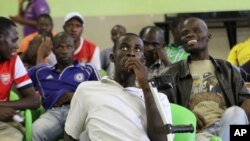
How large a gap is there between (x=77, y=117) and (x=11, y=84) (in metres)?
0.69

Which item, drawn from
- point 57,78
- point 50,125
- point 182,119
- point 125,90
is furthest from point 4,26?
point 182,119

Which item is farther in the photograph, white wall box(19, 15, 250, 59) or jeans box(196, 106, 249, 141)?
white wall box(19, 15, 250, 59)

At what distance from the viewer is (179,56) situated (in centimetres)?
407

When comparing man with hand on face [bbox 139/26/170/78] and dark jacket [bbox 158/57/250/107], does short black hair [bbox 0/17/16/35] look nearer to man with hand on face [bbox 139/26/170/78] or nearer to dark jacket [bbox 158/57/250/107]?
dark jacket [bbox 158/57/250/107]

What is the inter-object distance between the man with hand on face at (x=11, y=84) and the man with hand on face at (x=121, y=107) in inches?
21.6

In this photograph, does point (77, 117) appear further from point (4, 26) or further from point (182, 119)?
point (4, 26)

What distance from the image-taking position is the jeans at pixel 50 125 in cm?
297

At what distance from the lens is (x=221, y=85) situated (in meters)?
2.79

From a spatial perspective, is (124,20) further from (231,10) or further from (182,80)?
(182,80)

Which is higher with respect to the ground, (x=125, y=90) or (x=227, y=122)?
(x=125, y=90)

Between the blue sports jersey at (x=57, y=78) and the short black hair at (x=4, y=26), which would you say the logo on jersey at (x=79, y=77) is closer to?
the blue sports jersey at (x=57, y=78)

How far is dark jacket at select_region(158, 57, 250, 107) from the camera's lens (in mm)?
2766

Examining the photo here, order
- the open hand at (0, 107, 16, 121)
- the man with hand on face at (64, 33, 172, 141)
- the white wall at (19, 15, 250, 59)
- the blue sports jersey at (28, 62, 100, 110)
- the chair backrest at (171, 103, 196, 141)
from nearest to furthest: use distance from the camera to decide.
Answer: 1. the man with hand on face at (64, 33, 172, 141)
2. the chair backrest at (171, 103, 196, 141)
3. the open hand at (0, 107, 16, 121)
4. the blue sports jersey at (28, 62, 100, 110)
5. the white wall at (19, 15, 250, 59)

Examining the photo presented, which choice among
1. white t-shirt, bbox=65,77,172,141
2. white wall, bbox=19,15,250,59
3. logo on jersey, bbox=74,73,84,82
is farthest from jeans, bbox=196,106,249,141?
white wall, bbox=19,15,250,59
